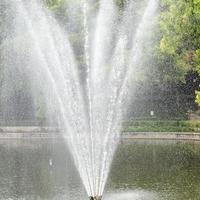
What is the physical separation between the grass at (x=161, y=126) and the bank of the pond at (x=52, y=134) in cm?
92

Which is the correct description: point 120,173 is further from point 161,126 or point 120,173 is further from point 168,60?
point 168,60

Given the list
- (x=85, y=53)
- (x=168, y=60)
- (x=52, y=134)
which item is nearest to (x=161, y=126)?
(x=168, y=60)

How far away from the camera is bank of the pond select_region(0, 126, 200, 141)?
45.8 meters

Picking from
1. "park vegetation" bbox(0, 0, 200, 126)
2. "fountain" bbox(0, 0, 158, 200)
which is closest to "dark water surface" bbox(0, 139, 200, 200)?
"fountain" bbox(0, 0, 158, 200)

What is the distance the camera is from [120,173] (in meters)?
33.6

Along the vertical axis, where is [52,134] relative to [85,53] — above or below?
below

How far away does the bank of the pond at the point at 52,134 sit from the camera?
4578 cm

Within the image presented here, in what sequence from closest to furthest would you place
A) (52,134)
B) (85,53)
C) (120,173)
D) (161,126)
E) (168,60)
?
1. (120,173)
2. (168,60)
3. (161,126)
4. (52,134)
5. (85,53)

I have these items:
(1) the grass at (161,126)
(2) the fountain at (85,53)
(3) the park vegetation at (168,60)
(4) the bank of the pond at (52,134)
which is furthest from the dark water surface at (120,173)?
(3) the park vegetation at (168,60)

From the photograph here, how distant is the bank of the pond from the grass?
0.92 meters

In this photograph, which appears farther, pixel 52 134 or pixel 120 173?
pixel 52 134

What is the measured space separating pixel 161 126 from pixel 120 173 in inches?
621

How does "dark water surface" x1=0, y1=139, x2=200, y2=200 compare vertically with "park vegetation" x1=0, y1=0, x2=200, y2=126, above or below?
below

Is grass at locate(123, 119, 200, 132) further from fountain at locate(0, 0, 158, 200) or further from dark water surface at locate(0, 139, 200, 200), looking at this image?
dark water surface at locate(0, 139, 200, 200)
